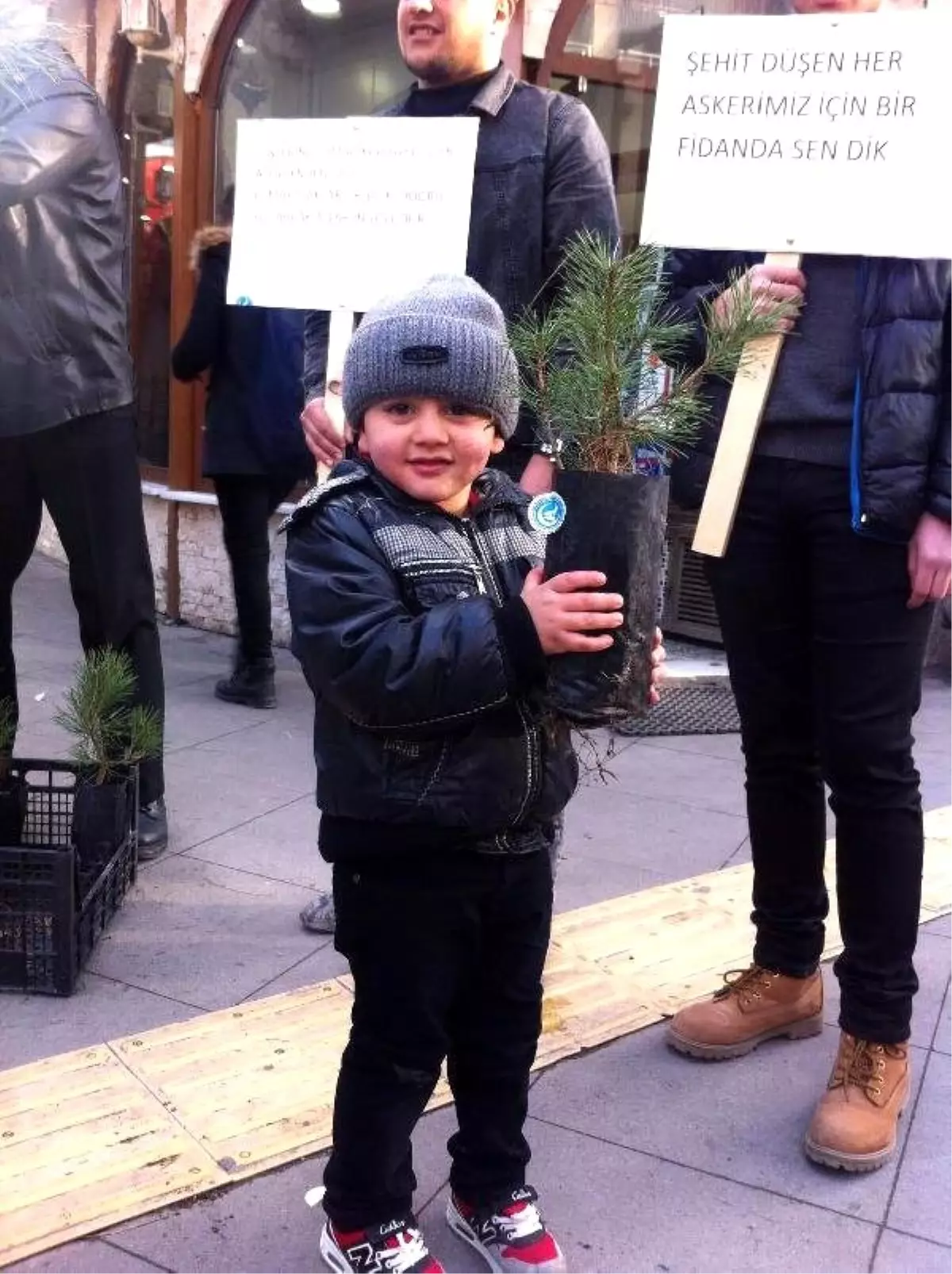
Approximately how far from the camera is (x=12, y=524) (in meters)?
3.53

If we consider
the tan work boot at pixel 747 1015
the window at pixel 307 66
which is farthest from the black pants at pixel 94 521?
the window at pixel 307 66

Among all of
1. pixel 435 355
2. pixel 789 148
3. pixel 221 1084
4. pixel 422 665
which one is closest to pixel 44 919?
pixel 221 1084

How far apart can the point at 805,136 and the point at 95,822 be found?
2247 mm

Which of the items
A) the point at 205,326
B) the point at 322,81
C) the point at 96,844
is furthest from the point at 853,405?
the point at 322,81

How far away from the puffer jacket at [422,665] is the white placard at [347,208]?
847mm

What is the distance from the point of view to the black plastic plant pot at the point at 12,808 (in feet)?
10.9

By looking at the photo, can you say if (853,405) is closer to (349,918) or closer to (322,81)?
(349,918)

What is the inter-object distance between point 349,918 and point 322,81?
576 cm

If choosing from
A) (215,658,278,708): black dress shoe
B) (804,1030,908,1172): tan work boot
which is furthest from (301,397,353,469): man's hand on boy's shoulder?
(215,658,278,708): black dress shoe

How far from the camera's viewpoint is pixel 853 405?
2.39m

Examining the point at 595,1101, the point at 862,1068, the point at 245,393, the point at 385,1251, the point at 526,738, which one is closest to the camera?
the point at 526,738

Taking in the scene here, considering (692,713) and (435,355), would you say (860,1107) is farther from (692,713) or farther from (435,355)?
(692,713)

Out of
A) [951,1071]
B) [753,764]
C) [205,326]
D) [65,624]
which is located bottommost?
[65,624]

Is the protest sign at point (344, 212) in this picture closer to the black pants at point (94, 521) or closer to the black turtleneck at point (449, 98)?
the black turtleneck at point (449, 98)
